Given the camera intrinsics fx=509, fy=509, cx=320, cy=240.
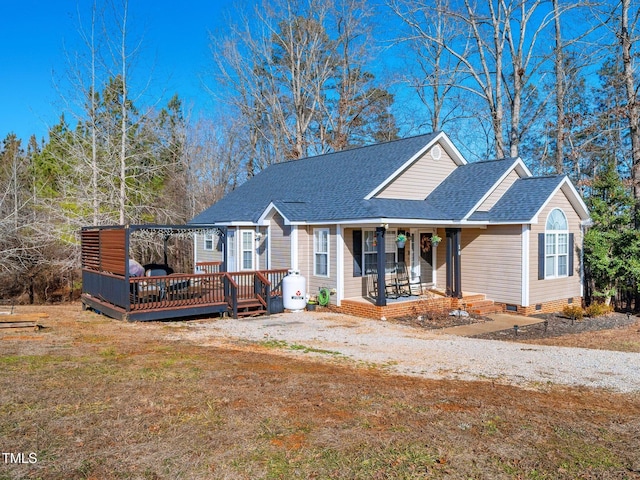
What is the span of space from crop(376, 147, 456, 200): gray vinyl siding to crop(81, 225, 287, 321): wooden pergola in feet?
14.7

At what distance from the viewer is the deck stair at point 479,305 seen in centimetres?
1520

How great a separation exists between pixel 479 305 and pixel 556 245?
133 inches

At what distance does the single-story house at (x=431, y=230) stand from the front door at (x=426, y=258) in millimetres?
34

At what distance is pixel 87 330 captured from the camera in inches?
446

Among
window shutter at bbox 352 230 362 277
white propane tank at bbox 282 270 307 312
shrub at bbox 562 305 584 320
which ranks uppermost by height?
window shutter at bbox 352 230 362 277

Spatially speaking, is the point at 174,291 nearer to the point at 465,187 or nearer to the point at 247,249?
the point at 247,249

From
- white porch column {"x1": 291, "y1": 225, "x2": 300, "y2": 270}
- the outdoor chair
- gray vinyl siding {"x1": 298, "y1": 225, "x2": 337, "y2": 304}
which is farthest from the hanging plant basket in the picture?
white porch column {"x1": 291, "y1": 225, "x2": 300, "y2": 270}

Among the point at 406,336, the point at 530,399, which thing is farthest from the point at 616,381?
the point at 406,336

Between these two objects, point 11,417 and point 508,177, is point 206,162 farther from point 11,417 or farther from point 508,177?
point 11,417

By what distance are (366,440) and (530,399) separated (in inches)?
105

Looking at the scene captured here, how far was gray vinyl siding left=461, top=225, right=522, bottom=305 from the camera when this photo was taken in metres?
15.4

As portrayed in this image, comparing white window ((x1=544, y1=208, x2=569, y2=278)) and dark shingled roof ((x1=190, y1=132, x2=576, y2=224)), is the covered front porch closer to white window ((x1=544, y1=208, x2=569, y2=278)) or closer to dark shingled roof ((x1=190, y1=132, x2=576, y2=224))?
dark shingled roof ((x1=190, y1=132, x2=576, y2=224))

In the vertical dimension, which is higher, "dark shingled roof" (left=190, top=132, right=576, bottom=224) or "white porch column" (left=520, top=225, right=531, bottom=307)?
"dark shingled roof" (left=190, top=132, right=576, bottom=224)

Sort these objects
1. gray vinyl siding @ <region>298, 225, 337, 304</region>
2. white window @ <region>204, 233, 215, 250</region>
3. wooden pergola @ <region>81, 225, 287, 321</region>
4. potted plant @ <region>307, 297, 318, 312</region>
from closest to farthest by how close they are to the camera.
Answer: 1. wooden pergola @ <region>81, 225, 287, 321</region>
2. potted plant @ <region>307, 297, 318, 312</region>
3. gray vinyl siding @ <region>298, 225, 337, 304</region>
4. white window @ <region>204, 233, 215, 250</region>
